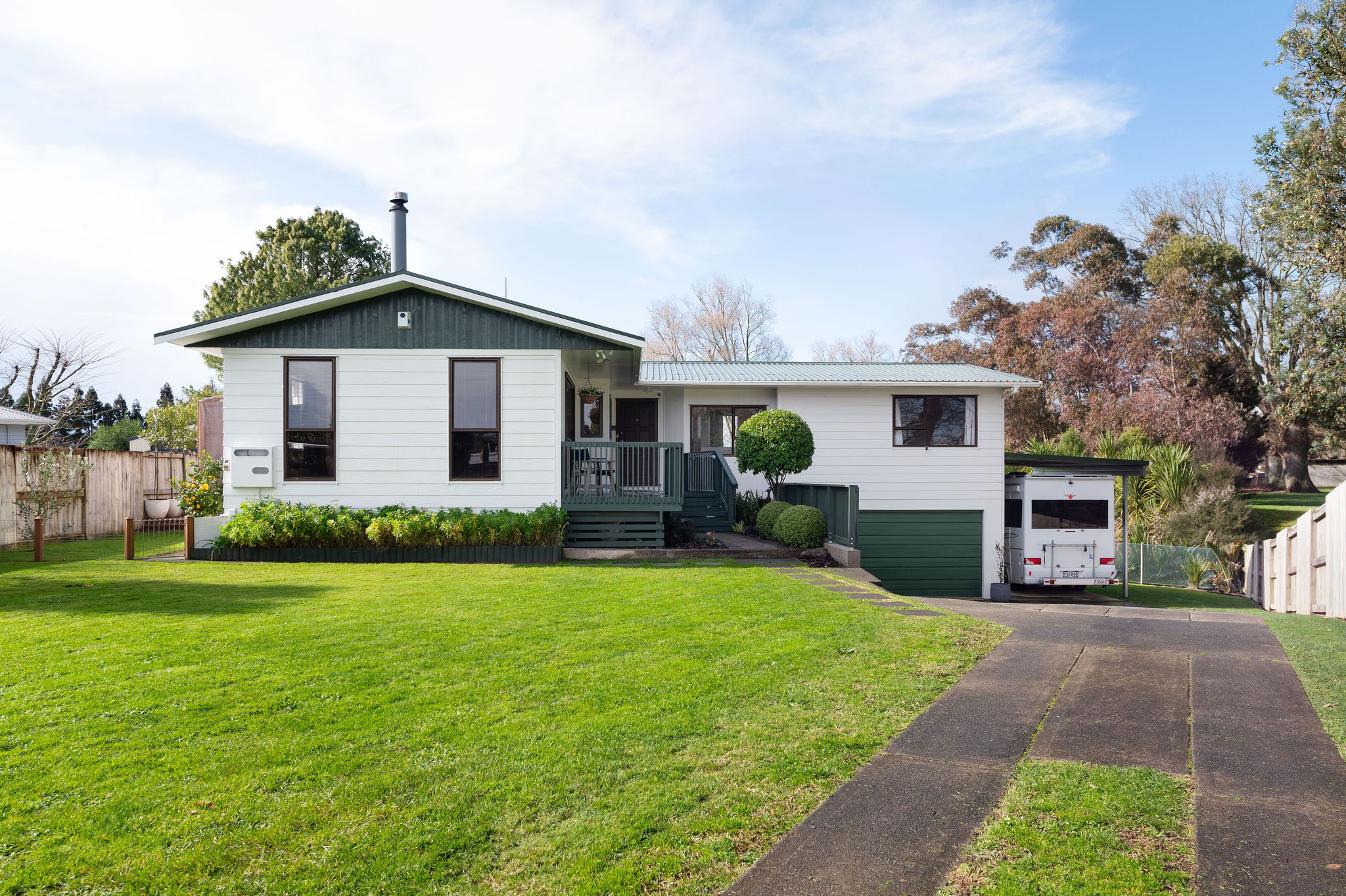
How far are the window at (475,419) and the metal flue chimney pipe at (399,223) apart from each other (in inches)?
112

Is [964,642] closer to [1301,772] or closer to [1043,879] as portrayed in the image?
[1301,772]

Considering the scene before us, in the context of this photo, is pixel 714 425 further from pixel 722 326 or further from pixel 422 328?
pixel 722 326

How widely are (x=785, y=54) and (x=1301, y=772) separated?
13.3 metres

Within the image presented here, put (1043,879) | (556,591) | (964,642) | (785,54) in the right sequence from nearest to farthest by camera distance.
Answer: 1. (1043,879)
2. (964,642)
3. (556,591)
4. (785,54)

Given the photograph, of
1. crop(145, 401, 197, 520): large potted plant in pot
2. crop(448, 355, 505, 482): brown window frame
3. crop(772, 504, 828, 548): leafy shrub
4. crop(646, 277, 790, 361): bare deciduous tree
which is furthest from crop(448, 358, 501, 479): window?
crop(145, 401, 197, 520): large potted plant in pot

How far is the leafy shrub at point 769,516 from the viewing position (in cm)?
1397

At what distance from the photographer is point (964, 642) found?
6.40m

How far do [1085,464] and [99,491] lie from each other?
20943 millimetres

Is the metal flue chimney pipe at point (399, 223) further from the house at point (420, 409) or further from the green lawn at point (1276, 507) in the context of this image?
the green lawn at point (1276, 507)

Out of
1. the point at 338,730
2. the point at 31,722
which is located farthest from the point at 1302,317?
the point at 31,722

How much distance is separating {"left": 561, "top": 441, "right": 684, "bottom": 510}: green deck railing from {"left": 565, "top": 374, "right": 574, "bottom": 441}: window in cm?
140

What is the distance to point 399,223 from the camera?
14281 mm

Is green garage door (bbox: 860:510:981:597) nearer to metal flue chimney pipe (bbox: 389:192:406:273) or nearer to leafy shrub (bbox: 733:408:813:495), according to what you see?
leafy shrub (bbox: 733:408:813:495)

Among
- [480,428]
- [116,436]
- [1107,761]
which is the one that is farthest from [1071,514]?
[116,436]
